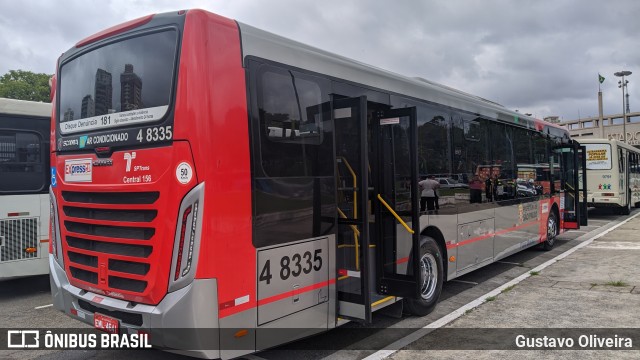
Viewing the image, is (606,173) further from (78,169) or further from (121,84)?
(78,169)

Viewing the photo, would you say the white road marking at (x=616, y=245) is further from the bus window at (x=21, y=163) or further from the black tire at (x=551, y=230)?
the bus window at (x=21, y=163)

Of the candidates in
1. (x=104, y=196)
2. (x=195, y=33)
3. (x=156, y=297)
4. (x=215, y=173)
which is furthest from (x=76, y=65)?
(x=156, y=297)

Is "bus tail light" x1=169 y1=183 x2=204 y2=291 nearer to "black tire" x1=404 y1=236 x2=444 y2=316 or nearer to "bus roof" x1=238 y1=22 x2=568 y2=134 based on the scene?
"bus roof" x1=238 y1=22 x2=568 y2=134

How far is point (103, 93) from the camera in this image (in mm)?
4188

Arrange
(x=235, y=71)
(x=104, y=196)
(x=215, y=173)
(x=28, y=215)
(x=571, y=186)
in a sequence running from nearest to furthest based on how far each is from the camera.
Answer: (x=215, y=173) → (x=235, y=71) → (x=104, y=196) → (x=28, y=215) → (x=571, y=186)

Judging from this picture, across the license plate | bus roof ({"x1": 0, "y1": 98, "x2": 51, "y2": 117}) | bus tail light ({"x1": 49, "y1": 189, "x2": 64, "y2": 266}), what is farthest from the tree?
the license plate

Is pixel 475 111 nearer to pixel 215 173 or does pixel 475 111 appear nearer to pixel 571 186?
pixel 215 173

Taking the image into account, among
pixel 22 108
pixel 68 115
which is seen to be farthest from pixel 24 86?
pixel 68 115

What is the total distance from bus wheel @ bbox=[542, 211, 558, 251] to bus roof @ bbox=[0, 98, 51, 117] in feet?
36.3

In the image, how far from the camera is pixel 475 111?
7617mm

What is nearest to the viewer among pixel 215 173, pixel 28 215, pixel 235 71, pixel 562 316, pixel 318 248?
pixel 215 173

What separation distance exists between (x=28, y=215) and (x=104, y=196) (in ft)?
14.0

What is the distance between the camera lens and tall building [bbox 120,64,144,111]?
3889 mm

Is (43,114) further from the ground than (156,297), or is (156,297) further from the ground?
(43,114)
